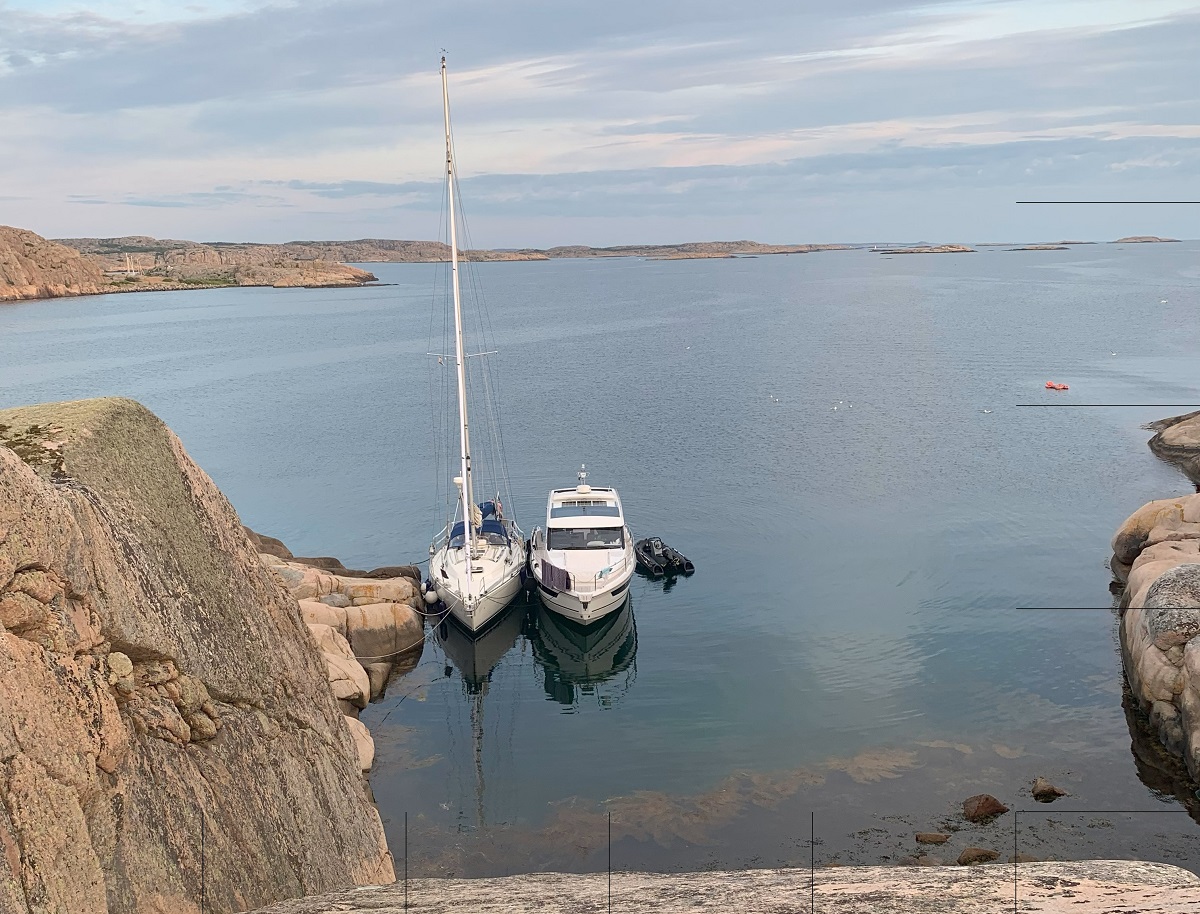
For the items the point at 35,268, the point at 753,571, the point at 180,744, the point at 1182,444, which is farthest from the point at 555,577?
the point at 35,268

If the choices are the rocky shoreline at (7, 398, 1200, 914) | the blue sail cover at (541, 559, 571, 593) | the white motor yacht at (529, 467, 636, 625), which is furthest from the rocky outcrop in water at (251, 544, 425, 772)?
the rocky shoreline at (7, 398, 1200, 914)

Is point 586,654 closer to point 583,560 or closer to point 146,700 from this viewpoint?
point 583,560

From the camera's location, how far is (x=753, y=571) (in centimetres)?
3994

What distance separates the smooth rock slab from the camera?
6.87m

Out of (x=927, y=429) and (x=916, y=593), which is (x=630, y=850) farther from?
(x=927, y=429)

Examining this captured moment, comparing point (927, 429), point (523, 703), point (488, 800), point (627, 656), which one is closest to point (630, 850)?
point (488, 800)

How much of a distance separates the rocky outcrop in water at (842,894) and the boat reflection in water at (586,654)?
22282 mm

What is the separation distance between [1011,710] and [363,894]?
2450 cm

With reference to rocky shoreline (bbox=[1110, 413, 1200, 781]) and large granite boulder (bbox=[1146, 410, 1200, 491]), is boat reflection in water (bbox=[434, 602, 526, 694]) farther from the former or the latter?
large granite boulder (bbox=[1146, 410, 1200, 491])

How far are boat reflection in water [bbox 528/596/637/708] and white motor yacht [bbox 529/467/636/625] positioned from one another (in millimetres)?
578

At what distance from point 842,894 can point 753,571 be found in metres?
33.0

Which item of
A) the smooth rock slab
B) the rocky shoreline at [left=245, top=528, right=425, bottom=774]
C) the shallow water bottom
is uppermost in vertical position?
the smooth rock slab

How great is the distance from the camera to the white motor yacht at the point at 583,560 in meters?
34.1

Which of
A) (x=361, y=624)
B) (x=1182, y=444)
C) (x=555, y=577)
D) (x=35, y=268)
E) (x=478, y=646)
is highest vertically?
(x=35, y=268)
